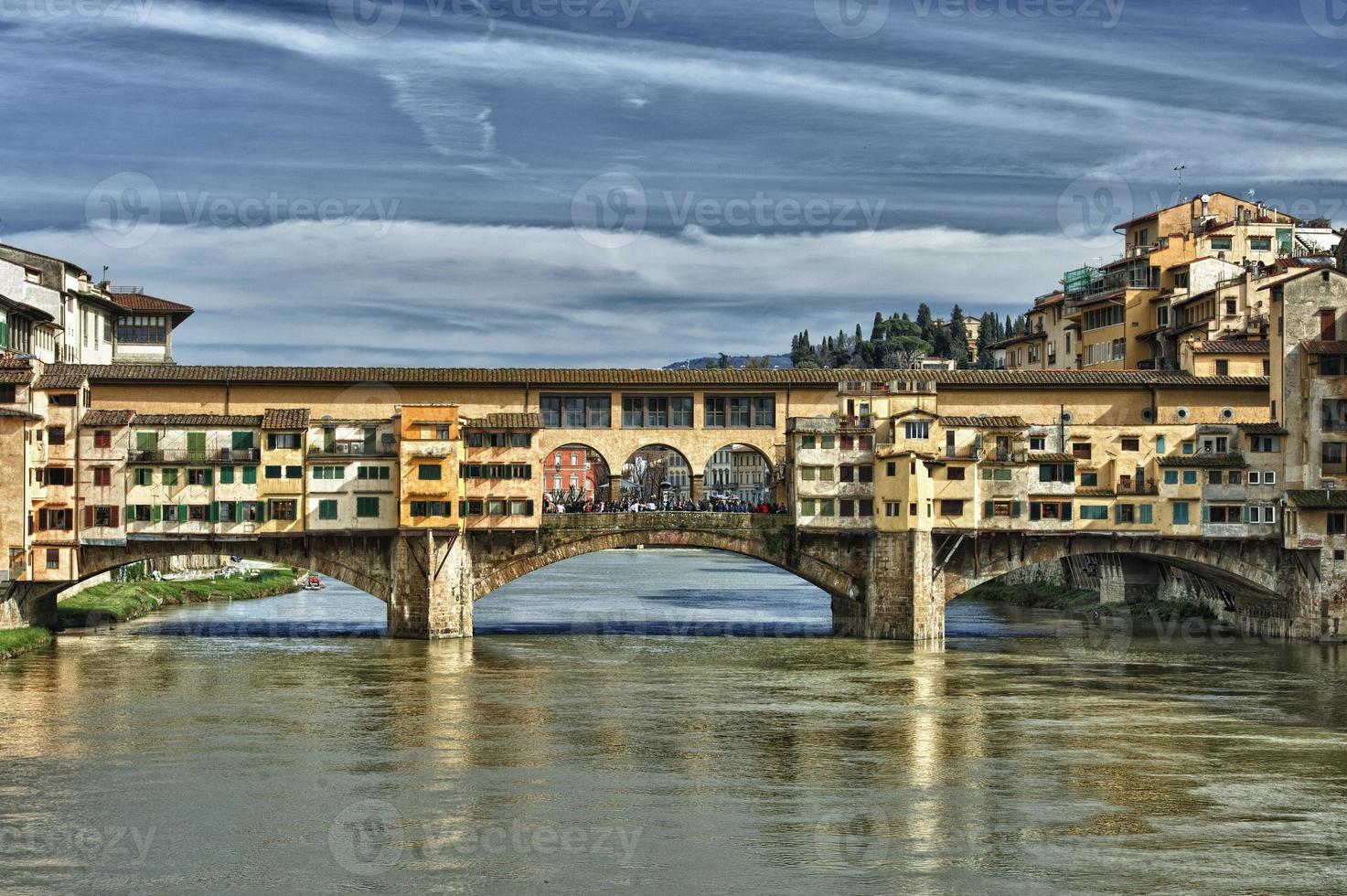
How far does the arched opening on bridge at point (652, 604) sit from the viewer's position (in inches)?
3233

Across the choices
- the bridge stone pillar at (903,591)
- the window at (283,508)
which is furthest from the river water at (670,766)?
the window at (283,508)

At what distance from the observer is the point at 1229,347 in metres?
87.4

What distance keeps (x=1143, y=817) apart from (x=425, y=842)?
56.5 ft

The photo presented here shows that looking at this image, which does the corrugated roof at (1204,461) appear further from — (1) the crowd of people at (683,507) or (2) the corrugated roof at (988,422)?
(1) the crowd of people at (683,507)

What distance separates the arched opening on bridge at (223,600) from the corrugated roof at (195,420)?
232 inches

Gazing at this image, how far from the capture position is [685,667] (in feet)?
220

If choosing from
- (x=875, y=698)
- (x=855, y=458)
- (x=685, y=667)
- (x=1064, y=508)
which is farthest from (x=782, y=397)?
(x=875, y=698)

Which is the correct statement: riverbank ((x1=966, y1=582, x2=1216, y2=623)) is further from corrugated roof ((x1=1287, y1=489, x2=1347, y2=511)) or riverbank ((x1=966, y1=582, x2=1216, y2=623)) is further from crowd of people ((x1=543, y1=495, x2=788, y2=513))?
crowd of people ((x1=543, y1=495, x2=788, y2=513))

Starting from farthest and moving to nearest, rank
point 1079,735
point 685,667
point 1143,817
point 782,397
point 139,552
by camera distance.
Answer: point 782,397 → point 139,552 → point 685,667 → point 1079,735 → point 1143,817

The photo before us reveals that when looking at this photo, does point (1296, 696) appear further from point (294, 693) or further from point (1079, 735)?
point (294, 693)

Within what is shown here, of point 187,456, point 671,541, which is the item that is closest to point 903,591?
point 671,541

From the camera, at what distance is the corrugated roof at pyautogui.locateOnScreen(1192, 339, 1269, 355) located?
286 feet

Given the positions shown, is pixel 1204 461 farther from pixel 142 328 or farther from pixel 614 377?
pixel 142 328

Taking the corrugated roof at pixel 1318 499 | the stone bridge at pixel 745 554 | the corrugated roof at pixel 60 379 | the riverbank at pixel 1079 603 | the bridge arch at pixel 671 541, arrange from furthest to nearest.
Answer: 1. the riverbank at pixel 1079 603
2. the bridge arch at pixel 671 541
3. the corrugated roof at pixel 1318 499
4. the stone bridge at pixel 745 554
5. the corrugated roof at pixel 60 379
